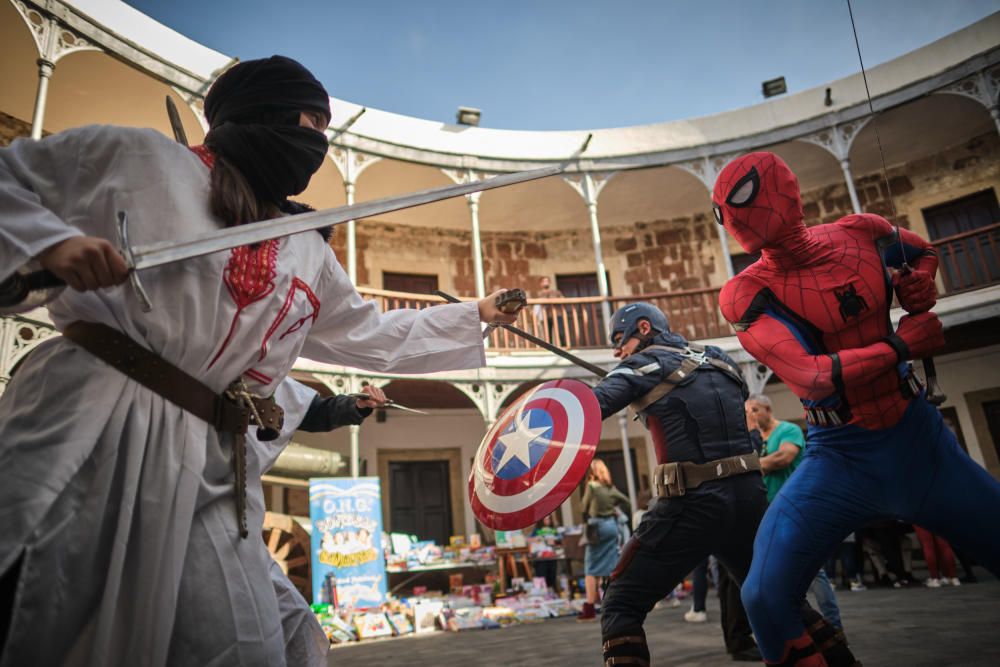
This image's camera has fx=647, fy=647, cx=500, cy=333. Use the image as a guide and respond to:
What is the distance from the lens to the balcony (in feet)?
32.8

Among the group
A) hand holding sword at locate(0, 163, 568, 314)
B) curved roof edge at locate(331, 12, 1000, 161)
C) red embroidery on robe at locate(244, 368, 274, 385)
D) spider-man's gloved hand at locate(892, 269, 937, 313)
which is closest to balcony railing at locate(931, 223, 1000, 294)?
curved roof edge at locate(331, 12, 1000, 161)

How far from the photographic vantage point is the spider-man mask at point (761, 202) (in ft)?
7.20

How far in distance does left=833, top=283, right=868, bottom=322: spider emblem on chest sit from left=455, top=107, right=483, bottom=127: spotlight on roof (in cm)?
1104

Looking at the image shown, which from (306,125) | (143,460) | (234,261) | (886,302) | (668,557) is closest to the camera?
(143,460)

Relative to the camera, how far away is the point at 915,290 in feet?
6.77

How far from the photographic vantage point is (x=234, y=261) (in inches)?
48.3

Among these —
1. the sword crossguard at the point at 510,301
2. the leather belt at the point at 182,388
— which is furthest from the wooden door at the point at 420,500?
the leather belt at the point at 182,388

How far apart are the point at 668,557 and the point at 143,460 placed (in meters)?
2.00

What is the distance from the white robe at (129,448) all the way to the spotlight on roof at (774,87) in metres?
13.7

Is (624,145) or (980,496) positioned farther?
(624,145)

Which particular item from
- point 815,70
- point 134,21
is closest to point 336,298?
point 815,70

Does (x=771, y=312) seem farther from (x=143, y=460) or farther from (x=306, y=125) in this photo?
(x=143, y=460)

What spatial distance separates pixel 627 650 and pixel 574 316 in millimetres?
8508

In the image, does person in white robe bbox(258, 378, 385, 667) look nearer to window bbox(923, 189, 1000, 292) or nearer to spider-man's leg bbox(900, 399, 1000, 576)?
spider-man's leg bbox(900, 399, 1000, 576)
